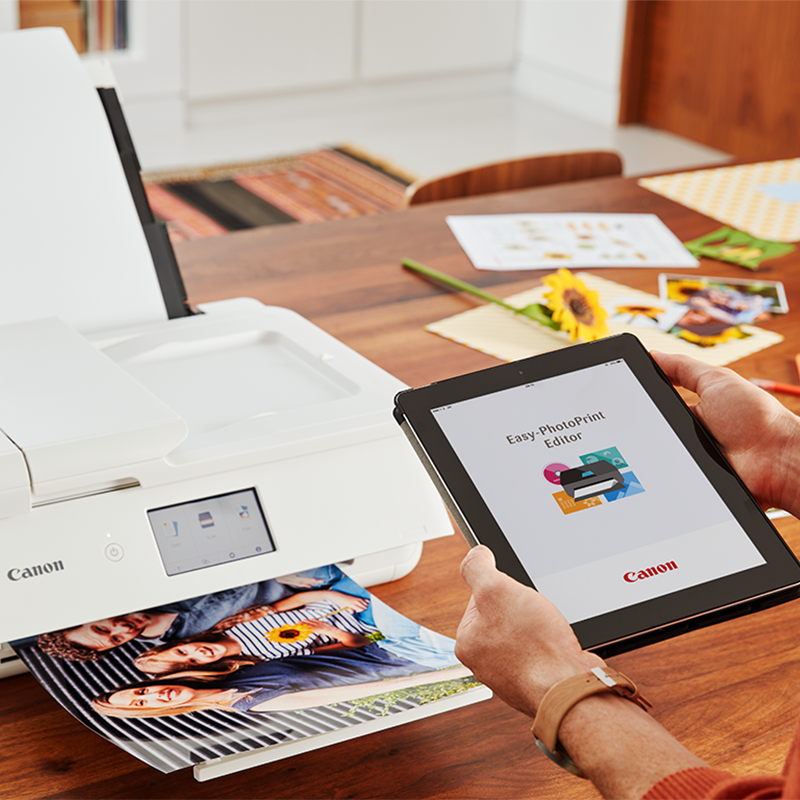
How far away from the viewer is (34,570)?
2.42 feet

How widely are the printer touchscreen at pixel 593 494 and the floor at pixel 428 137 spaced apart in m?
3.40

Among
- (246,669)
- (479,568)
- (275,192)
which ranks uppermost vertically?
(479,568)

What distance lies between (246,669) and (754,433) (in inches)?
17.8

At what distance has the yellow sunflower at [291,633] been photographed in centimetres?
77

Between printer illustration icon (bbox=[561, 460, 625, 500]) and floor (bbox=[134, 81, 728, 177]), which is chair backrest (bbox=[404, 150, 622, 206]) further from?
floor (bbox=[134, 81, 728, 177])

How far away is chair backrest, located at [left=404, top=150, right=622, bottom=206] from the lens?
6.27 ft

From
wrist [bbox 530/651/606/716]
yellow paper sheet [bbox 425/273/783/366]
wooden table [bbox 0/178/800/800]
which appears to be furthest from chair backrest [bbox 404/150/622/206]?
wrist [bbox 530/651/606/716]

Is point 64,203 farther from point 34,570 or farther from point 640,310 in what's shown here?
point 640,310

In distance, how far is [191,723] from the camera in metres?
0.69

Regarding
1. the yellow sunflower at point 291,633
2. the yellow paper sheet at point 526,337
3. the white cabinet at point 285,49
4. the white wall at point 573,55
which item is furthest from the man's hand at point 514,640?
the white wall at point 573,55

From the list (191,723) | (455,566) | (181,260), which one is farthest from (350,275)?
(191,723)

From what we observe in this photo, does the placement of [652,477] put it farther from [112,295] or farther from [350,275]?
[350,275]

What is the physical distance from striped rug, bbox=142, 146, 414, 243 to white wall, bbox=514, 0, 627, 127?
3.96 ft

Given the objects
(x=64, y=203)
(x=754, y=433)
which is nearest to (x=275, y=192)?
(x=64, y=203)
